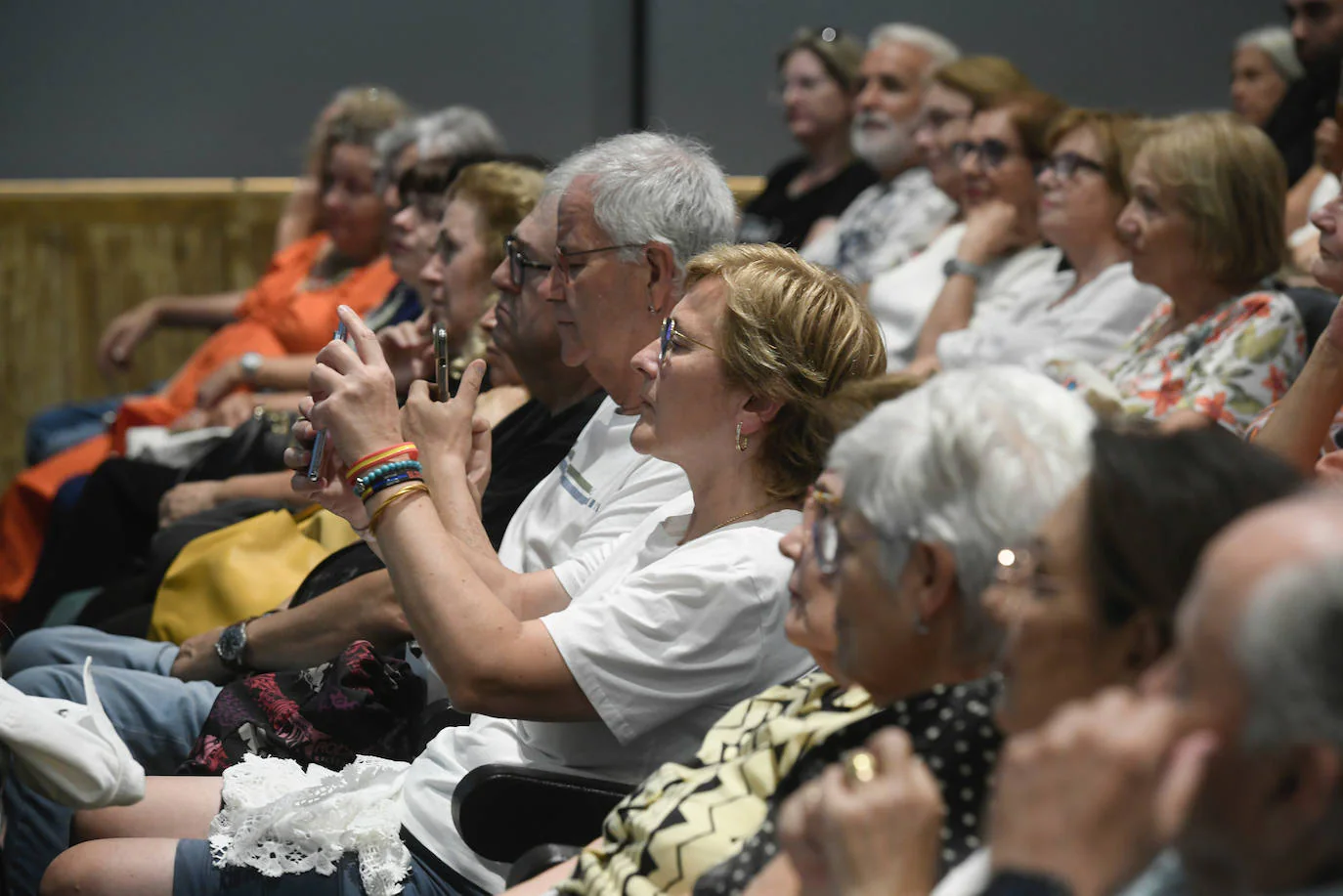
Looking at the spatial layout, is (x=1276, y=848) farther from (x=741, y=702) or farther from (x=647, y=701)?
(x=647, y=701)

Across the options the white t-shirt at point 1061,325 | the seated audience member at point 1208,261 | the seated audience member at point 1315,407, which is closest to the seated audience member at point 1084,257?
the white t-shirt at point 1061,325

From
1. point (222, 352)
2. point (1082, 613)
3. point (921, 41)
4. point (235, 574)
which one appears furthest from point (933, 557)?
point (921, 41)

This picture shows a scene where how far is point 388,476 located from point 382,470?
10mm

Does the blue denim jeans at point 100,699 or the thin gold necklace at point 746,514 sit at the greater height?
the thin gold necklace at point 746,514

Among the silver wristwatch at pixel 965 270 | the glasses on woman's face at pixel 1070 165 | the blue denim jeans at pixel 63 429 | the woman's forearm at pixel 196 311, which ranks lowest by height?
the blue denim jeans at pixel 63 429

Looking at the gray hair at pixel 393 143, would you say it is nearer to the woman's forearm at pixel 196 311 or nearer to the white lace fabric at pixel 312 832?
the woman's forearm at pixel 196 311

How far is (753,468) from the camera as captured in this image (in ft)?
6.17

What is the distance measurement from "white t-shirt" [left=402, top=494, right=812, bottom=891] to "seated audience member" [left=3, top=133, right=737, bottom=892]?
0.45 m

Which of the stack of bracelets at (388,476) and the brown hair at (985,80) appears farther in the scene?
the brown hair at (985,80)

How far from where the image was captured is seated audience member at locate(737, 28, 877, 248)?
5.25 meters

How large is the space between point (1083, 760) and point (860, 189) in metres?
4.39

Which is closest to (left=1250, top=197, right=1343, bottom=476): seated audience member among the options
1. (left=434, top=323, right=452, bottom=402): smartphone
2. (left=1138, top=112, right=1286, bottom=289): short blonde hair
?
(left=1138, top=112, right=1286, bottom=289): short blonde hair

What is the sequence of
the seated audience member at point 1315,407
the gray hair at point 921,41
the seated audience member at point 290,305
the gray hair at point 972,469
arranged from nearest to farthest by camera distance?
the gray hair at point 972,469, the seated audience member at point 1315,407, the seated audience member at point 290,305, the gray hair at point 921,41

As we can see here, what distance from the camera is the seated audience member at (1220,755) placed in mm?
853
